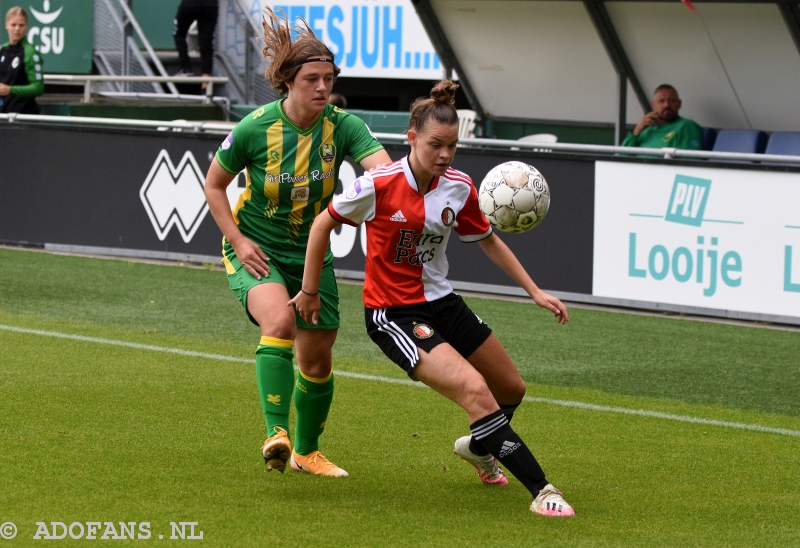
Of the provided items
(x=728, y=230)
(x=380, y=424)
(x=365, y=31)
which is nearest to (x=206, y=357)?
(x=380, y=424)

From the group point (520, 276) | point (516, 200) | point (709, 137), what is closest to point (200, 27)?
point (709, 137)

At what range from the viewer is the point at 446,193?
5211 millimetres

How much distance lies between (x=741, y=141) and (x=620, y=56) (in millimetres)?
1784

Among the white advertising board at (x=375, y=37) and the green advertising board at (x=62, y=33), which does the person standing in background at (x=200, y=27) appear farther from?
the green advertising board at (x=62, y=33)

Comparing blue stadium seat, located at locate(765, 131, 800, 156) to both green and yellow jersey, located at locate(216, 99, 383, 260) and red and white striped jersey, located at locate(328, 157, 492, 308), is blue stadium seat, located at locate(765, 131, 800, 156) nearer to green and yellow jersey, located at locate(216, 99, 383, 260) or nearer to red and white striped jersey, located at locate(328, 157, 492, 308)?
A: green and yellow jersey, located at locate(216, 99, 383, 260)

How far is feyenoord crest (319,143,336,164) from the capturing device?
5547 mm

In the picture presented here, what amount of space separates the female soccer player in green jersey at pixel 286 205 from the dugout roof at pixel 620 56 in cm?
801

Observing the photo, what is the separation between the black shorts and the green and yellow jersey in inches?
23.9

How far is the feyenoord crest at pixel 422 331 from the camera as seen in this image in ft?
16.7

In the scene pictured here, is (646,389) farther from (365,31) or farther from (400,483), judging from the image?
(365,31)

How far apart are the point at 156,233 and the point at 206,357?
4.84 m

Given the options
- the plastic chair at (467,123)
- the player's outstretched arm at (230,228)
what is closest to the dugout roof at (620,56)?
the plastic chair at (467,123)

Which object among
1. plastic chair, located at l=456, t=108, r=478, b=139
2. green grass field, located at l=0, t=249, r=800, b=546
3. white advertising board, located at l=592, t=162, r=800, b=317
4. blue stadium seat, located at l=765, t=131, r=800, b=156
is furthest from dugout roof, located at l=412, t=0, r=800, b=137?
green grass field, located at l=0, t=249, r=800, b=546

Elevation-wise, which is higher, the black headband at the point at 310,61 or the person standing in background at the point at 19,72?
the person standing in background at the point at 19,72
